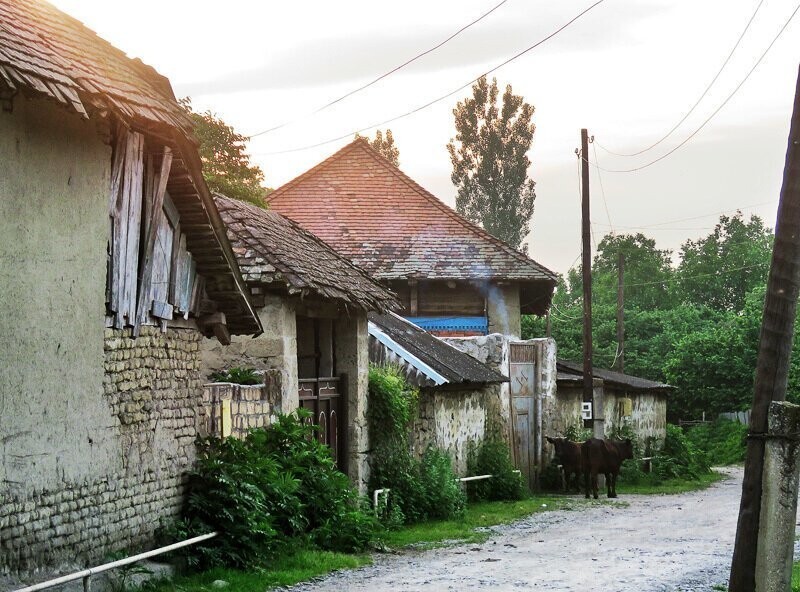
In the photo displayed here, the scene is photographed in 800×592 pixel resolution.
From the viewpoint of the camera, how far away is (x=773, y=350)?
10.2 metres

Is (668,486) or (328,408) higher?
(328,408)

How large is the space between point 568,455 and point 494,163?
3049 cm

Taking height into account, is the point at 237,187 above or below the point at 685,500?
above

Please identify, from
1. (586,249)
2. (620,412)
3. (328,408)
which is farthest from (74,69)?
(620,412)

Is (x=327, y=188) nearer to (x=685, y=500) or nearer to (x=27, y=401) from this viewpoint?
(x=685, y=500)

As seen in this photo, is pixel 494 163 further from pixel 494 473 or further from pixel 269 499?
pixel 269 499

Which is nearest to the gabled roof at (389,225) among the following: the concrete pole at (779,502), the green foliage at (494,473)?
the green foliage at (494,473)

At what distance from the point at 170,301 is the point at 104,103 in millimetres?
3302

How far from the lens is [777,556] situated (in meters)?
9.28

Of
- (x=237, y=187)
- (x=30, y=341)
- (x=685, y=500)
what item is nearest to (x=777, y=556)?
(x=30, y=341)

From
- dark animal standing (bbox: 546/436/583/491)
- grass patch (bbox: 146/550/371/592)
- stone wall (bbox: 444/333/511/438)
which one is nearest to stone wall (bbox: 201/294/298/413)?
grass patch (bbox: 146/550/371/592)

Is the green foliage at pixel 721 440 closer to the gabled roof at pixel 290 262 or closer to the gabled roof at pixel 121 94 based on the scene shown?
the gabled roof at pixel 290 262

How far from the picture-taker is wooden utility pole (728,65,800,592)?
10164mm

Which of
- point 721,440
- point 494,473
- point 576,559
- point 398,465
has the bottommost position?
point 721,440
